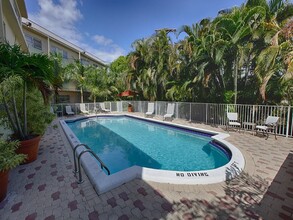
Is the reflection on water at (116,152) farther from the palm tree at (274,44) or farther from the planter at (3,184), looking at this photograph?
the palm tree at (274,44)

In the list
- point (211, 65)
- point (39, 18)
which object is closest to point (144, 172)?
point (211, 65)

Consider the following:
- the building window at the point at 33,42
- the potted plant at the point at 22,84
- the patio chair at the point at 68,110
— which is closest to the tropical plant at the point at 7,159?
the potted plant at the point at 22,84

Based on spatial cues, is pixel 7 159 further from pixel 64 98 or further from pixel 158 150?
pixel 64 98

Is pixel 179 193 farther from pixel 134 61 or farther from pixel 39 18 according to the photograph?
pixel 39 18

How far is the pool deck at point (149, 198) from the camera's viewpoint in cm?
253

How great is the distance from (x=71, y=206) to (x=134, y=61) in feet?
45.9

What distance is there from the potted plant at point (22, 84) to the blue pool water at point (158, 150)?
8.84 feet

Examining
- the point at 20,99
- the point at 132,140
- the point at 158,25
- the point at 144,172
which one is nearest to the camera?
the point at 144,172

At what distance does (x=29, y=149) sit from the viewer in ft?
14.5

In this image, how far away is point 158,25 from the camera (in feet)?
46.4

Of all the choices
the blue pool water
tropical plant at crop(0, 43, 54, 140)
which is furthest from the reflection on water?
tropical plant at crop(0, 43, 54, 140)

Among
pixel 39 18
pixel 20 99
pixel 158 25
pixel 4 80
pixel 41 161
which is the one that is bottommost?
pixel 41 161

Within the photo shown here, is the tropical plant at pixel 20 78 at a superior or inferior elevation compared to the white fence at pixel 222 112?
superior

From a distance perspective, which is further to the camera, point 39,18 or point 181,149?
point 39,18
